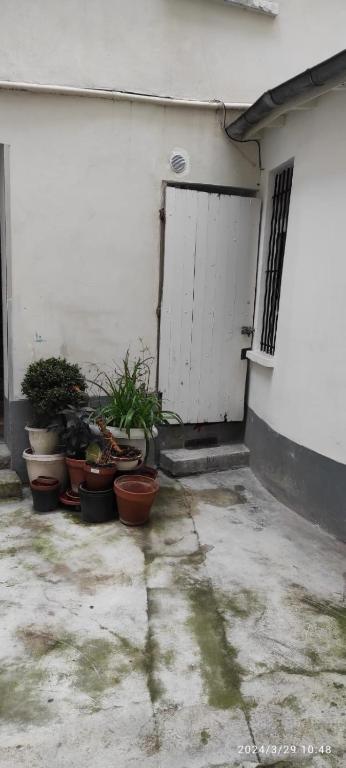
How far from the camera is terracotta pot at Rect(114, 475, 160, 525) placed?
13.3 feet

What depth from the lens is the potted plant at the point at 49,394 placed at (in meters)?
4.55

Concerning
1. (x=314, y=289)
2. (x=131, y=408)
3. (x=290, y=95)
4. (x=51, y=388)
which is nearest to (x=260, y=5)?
(x=290, y=95)

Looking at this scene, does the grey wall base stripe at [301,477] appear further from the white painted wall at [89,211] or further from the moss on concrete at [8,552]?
the moss on concrete at [8,552]

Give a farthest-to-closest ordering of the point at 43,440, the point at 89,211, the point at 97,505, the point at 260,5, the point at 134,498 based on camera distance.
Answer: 1. the point at 260,5
2. the point at 89,211
3. the point at 43,440
4. the point at 97,505
5. the point at 134,498

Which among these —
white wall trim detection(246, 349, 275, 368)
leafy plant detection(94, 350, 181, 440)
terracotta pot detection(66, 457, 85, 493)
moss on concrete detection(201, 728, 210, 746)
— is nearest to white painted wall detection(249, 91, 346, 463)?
white wall trim detection(246, 349, 275, 368)

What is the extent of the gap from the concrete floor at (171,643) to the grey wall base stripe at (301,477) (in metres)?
0.17

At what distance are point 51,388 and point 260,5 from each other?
4072 mm

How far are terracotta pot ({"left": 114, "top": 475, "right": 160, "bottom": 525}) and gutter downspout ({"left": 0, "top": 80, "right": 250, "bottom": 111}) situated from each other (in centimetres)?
326

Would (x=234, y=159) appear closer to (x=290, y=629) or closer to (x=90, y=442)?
(x=90, y=442)

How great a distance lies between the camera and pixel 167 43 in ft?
15.9

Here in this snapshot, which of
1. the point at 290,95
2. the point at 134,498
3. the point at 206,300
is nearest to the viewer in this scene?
the point at 290,95

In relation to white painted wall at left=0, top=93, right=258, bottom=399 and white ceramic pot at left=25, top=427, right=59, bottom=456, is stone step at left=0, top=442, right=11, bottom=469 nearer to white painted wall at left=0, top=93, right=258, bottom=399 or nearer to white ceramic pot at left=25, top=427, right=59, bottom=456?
white ceramic pot at left=25, top=427, right=59, bottom=456

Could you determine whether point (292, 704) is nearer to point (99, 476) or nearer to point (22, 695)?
point (22, 695)

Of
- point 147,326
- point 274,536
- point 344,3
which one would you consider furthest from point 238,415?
point 344,3
